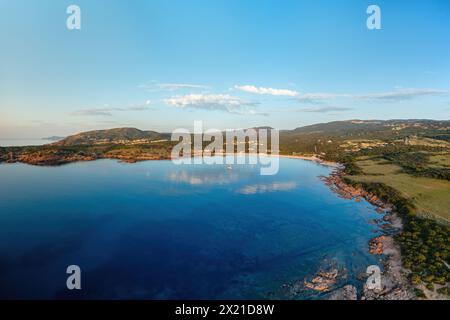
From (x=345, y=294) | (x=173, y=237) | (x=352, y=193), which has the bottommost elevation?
(x=345, y=294)

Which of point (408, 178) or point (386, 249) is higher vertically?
point (408, 178)

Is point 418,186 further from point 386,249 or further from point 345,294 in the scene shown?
point 345,294
